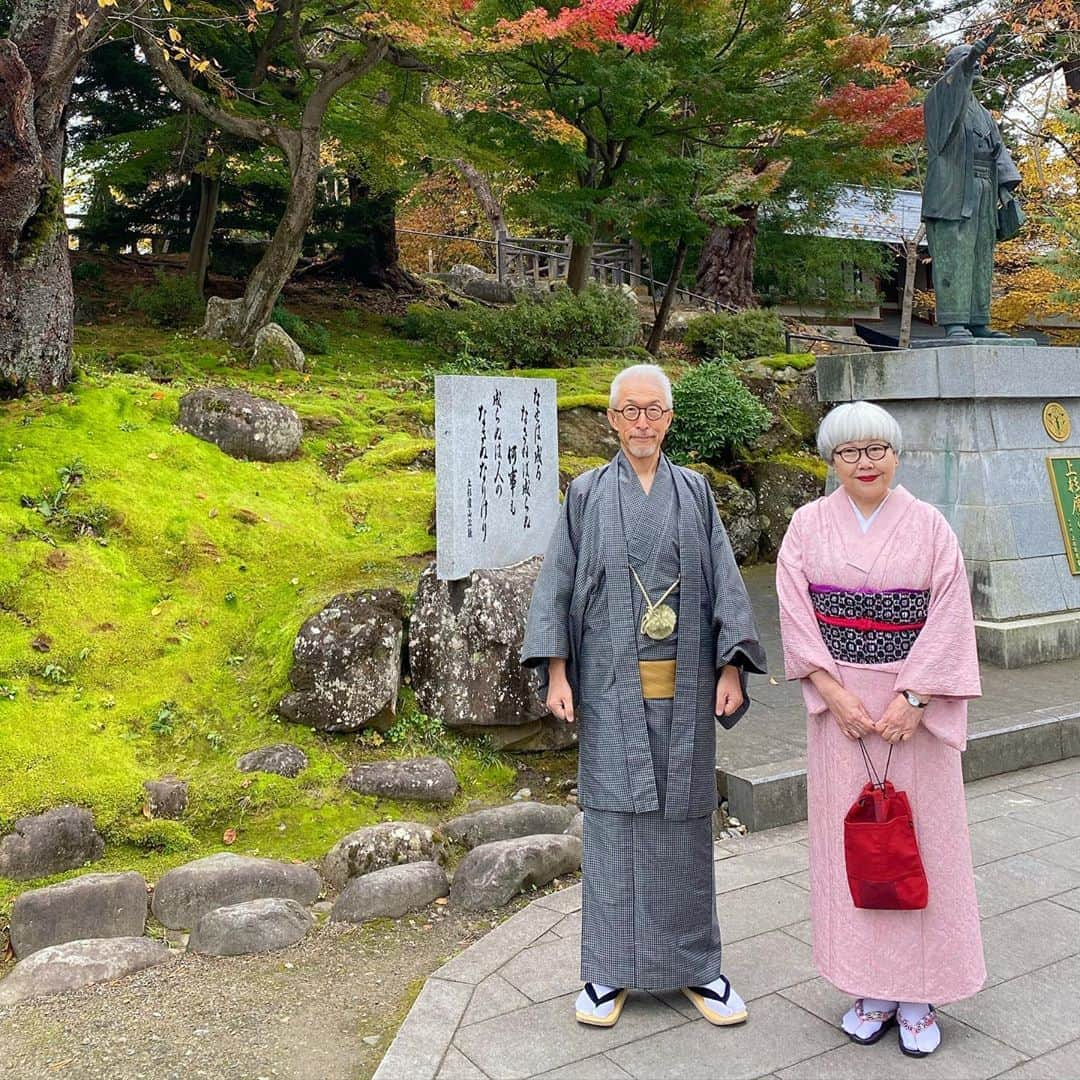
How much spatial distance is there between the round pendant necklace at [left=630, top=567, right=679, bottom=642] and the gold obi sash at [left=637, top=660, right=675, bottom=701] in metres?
0.08

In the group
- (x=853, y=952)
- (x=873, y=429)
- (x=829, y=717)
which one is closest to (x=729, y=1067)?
(x=853, y=952)

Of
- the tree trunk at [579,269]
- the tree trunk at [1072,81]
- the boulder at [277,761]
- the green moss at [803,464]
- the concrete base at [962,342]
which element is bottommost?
the boulder at [277,761]

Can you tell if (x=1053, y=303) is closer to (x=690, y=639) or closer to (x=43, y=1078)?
(x=690, y=639)

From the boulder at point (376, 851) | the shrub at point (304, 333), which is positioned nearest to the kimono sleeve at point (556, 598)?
the boulder at point (376, 851)

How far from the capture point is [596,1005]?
3160 mm

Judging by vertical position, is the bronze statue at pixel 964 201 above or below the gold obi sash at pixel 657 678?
above

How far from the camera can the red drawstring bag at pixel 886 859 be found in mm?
2891

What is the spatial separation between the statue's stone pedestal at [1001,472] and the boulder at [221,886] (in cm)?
534

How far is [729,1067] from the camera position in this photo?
2.90 metres

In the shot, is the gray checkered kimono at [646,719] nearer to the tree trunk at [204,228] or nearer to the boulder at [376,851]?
the boulder at [376,851]

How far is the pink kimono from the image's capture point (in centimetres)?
296

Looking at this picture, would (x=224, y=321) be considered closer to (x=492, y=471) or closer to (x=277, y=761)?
(x=492, y=471)

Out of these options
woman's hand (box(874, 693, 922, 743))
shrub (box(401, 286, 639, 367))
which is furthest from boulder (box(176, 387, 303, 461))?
woman's hand (box(874, 693, 922, 743))

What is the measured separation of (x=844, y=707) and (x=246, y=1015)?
2.30 m
